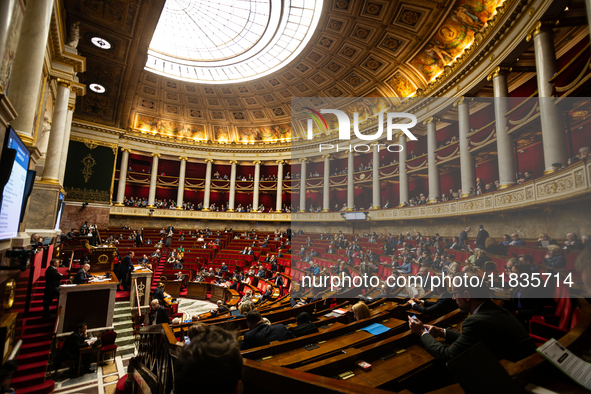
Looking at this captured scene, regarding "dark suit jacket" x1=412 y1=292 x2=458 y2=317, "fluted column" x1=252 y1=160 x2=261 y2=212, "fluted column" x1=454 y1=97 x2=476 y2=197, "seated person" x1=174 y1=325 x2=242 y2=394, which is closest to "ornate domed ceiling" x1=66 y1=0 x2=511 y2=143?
"fluted column" x1=252 y1=160 x2=261 y2=212

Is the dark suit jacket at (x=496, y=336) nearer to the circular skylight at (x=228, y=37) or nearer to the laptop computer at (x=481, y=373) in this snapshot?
the laptop computer at (x=481, y=373)

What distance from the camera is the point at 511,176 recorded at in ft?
24.1

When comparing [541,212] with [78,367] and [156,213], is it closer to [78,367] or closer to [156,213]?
[78,367]

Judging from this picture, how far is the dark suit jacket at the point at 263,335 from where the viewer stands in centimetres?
292

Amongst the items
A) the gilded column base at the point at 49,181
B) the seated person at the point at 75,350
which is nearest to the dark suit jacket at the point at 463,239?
the seated person at the point at 75,350

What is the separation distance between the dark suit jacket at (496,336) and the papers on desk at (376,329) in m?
1.00

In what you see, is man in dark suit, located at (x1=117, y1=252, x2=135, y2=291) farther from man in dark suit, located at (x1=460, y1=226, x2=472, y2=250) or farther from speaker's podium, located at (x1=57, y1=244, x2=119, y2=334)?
man in dark suit, located at (x1=460, y1=226, x2=472, y2=250)

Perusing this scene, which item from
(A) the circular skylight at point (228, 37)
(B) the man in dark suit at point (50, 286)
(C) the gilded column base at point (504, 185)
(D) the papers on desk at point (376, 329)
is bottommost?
(B) the man in dark suit at point (50, 286)

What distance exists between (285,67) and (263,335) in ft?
59.3

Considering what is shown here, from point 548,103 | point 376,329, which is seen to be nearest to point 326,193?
point 548,103

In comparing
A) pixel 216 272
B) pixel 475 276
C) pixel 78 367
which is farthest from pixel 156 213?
pixel 475 276

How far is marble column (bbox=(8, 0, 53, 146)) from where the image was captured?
15.6 feet

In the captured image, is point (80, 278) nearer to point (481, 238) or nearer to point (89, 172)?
point (481, 238)

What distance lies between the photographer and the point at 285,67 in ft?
59.0
